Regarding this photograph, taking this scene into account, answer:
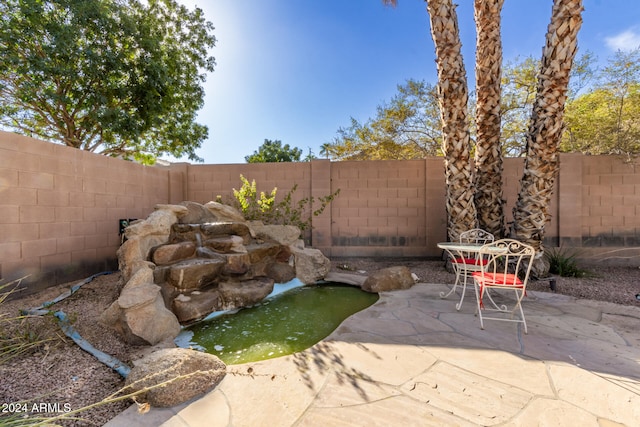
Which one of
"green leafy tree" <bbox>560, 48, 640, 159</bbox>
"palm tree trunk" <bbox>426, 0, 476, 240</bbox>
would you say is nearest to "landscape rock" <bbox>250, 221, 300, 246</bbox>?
"palm tree trunk" <bbox>426, 0, 476, 240</bbox>

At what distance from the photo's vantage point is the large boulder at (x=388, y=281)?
12.0 ft

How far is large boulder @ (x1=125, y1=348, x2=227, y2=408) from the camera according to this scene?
151 centimetres

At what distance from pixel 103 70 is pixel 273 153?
54.5 feet

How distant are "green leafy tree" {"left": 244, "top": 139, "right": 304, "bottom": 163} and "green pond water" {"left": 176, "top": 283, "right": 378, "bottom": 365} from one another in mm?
19191

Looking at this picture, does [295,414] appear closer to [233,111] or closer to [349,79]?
[233,111]

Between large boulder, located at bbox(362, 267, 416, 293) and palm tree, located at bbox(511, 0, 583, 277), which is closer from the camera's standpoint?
palm tree, located at bbox(511, 0, 583, 277)

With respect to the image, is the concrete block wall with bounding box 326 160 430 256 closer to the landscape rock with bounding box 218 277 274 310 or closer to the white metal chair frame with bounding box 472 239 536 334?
the landscape rock with bounding box 218 277 274 310

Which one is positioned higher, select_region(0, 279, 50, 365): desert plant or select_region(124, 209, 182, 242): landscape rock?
select_region(124, 209, 182, 242): landscape rock

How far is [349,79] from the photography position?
8188 millimetres

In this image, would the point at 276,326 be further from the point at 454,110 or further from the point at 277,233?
the point at 454,110

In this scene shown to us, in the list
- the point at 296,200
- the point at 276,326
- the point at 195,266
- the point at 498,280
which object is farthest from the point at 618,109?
the point at 195,266

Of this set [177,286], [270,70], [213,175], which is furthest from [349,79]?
[177,286]

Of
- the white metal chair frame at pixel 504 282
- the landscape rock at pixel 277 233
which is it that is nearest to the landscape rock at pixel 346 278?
the landscape rock at pixel 277 233

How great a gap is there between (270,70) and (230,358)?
708 centimetres
